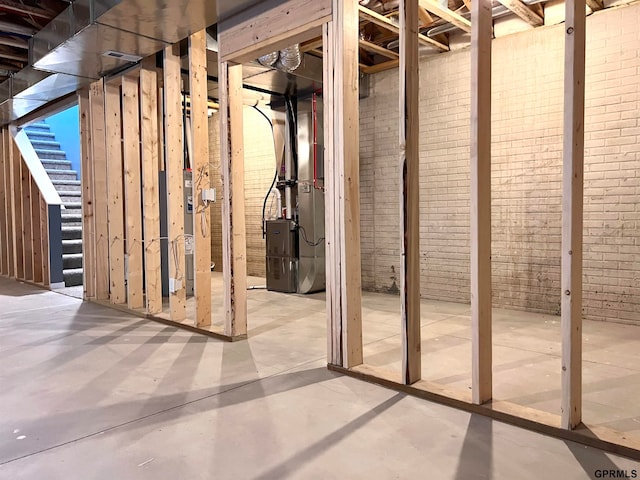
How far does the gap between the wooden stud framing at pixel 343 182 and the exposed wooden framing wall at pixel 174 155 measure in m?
1.65

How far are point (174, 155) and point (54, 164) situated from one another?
5.66 metres

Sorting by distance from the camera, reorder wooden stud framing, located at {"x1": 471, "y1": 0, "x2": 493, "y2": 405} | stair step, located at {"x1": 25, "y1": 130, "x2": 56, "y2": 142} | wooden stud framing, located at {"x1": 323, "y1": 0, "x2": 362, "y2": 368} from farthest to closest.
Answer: stair step, located at {"x1": 25, "y1": 130, "x2": 56, "y2": 142} < wooden stud framing, located at {"x1": 323, "y1": 0, "x2": 362, "y2": 368} < wooden stud framing, located at {"x1": 471, "y1": 0, "x2": 493, "y2": 405}

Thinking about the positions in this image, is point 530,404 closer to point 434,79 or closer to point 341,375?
point 341,375

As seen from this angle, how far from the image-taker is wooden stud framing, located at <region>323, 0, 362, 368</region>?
2.71 metres

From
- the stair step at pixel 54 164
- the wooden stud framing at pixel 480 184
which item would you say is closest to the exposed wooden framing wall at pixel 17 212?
the stair step at pixel 54 164

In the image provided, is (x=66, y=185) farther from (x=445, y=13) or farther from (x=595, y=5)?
(x=595, y=5)

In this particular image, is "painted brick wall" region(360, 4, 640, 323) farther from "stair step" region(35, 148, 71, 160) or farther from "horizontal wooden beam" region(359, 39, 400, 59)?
"stair step" region(35, 148, 71, 160)

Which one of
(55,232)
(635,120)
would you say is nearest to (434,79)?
(635,120)

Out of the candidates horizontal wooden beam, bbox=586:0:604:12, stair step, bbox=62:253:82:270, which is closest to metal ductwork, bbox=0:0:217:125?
stair step, bbox=62:253:82:270

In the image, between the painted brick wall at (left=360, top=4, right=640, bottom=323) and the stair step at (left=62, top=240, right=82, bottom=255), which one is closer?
the painted brick wall at (left=360, top=4, right=640, bottom=323)

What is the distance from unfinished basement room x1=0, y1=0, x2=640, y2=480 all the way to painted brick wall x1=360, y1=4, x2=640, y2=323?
0.02 meters

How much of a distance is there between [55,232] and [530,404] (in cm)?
605

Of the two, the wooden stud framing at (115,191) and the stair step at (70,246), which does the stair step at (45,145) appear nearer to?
the stair step at (70,246)

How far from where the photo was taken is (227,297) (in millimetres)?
3562
